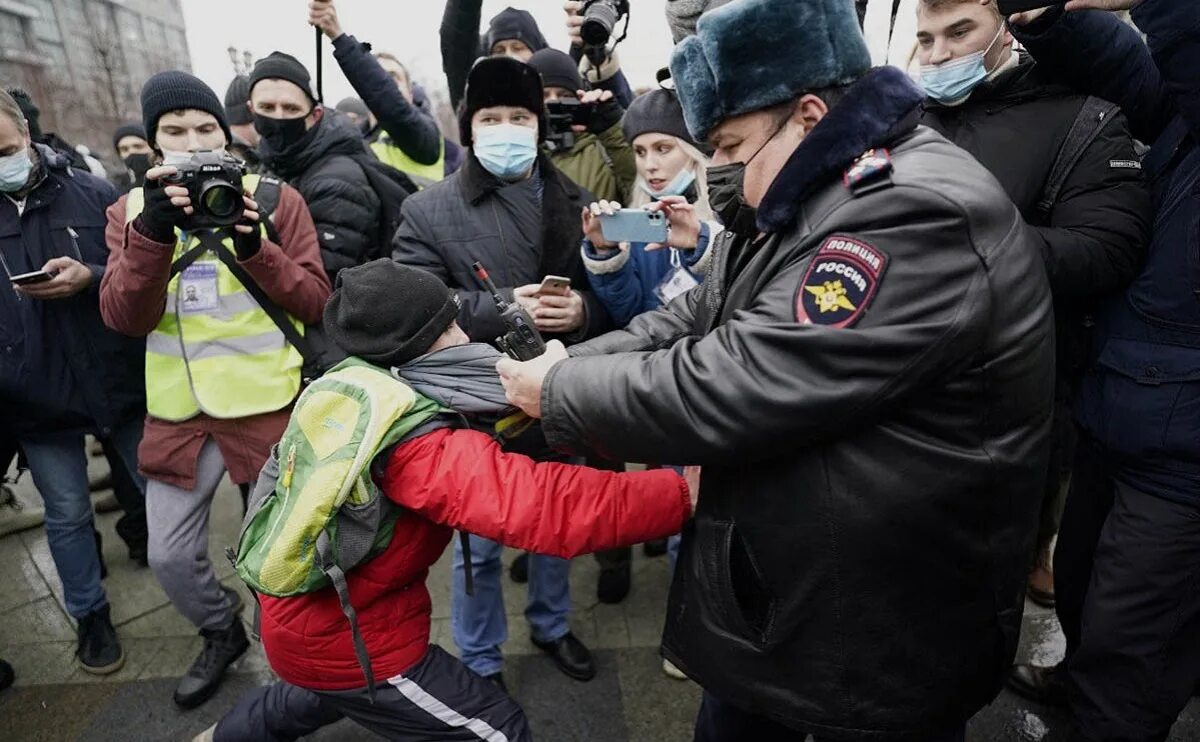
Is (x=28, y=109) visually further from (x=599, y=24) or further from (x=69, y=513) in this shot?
(x=599, y=24)

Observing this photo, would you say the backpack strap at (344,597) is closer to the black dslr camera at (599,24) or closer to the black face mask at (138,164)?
the black dslr camera at (599,24)

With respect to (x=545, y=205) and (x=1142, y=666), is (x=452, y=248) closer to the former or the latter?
(x=545, y=205)

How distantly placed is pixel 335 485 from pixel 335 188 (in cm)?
196

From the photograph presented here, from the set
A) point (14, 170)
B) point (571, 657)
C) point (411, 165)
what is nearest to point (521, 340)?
point (571, 657)

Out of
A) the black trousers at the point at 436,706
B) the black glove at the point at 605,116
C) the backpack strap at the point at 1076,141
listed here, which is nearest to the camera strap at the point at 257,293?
the black trousers at the point at 436,706

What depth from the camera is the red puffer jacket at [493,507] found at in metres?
1.54

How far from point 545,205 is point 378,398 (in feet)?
4.42

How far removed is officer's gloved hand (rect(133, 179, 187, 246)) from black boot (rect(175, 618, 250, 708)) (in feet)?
4.94

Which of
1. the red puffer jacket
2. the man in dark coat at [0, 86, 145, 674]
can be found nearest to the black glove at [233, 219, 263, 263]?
the man in dark coat at [0, 86, 145, 674]

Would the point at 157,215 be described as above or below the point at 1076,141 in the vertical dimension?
below

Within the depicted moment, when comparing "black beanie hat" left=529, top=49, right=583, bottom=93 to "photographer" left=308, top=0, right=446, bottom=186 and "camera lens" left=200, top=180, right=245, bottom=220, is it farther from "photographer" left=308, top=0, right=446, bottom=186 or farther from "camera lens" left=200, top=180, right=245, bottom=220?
"camera lens" left=200, top=180, right=245, bottom=220

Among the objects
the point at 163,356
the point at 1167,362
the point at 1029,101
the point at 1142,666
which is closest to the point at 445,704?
the point at 163,356

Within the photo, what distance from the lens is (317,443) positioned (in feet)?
5.18

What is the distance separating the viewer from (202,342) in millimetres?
2547
